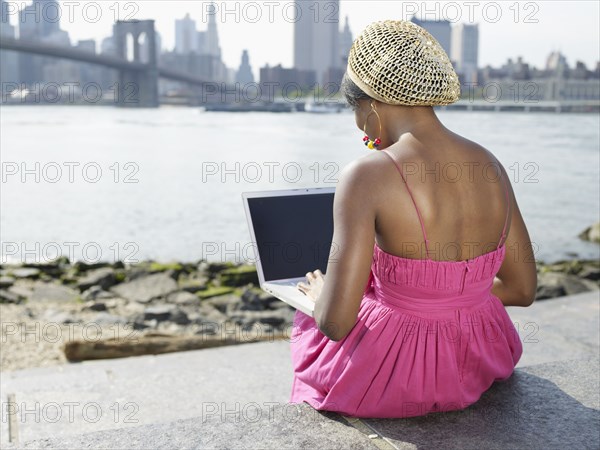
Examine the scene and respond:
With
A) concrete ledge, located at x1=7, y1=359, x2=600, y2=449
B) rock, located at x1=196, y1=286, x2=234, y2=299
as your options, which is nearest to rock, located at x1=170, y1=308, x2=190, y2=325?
rock, located at x1=196, y1=286, x2=234, y2=299

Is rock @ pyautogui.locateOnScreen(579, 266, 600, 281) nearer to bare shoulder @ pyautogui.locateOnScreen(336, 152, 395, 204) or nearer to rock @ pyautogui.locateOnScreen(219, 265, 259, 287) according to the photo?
rock @ pyautogui.locateOnScreen(219, 265, 259, 287)

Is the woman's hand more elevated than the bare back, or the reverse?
the bare back

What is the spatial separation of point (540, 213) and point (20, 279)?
1110cm

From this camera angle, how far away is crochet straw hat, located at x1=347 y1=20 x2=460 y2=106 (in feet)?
4.52

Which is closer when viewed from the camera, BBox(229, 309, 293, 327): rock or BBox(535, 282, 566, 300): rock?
BBox(229, 309, 293, 327): rock

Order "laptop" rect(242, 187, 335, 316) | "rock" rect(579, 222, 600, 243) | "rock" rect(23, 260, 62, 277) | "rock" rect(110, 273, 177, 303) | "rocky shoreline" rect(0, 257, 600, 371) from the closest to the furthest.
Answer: "laptop" rect(242, 187, 335, 316) → "rocky shoreline" rect(0, 257, 600, 371) → "rock" rect(110, 273, 177, 303) → "rock" rect(23, 260, 62, 277) → "rock" rect(579, 222, 600, 243)

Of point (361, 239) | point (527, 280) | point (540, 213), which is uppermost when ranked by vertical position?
point (361, 239)

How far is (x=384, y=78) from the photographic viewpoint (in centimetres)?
138

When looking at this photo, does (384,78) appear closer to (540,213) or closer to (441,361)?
(441,361)

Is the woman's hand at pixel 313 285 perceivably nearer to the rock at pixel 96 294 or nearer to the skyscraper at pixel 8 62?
the rock at pixel 96 294

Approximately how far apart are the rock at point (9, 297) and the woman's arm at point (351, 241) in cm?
495

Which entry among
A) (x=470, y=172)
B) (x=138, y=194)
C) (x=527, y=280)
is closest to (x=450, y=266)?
(x=470, y=172)

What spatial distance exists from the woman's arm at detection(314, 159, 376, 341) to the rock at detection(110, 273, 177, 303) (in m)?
4.56

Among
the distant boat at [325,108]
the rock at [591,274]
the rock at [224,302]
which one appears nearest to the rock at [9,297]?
the rock at [224,302]
